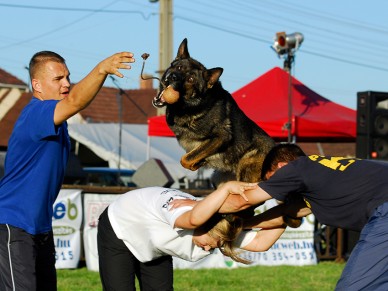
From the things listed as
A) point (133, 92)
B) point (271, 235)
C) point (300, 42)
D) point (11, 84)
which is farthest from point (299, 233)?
point (133, 92)

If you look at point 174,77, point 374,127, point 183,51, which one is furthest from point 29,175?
point 374,127

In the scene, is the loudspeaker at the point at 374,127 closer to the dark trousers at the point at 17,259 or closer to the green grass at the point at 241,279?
the green grass at the point at 241,279

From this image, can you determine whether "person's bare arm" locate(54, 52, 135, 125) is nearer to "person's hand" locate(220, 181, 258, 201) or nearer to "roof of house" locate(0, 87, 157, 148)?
"person's hand" locate(220, 181, 258, 201)

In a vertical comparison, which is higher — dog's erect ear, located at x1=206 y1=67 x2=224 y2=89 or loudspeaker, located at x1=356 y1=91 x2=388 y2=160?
dog's erect ear, located at x1=206 y1=67 x2=224 y2=89

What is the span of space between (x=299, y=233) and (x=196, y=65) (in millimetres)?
8194

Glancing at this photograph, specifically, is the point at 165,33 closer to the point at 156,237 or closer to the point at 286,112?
the point at 286,112

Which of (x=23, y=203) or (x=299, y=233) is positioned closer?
(x=23, y=203)

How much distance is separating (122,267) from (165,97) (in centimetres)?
133

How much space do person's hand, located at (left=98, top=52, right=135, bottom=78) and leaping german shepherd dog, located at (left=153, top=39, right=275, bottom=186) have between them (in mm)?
1046

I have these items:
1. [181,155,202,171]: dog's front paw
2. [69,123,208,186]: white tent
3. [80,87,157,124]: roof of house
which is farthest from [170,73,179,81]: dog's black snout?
[80,87,157,124]: roof of house

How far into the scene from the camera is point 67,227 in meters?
11.9

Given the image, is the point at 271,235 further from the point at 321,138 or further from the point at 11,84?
the point at 11,84

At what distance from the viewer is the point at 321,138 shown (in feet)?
51.7

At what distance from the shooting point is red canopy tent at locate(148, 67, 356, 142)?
15055mm
